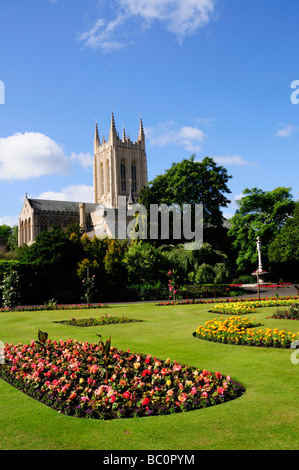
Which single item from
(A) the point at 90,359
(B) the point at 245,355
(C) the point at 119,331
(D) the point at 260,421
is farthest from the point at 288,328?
(D) the point at 260,421

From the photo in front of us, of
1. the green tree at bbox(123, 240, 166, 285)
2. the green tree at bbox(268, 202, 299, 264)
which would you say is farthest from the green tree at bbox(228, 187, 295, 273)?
the green tree at bbox(123, 240, 166, 285)

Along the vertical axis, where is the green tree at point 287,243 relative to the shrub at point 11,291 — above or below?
above

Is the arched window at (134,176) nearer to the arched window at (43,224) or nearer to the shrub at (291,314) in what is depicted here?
the arched window at (43,224)

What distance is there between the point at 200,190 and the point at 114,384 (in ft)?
125

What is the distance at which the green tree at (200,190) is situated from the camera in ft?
143

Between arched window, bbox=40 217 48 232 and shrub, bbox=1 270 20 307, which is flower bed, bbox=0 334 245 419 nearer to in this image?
shrub, bbox=1 270 20 307

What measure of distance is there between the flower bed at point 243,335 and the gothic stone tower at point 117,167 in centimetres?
10173

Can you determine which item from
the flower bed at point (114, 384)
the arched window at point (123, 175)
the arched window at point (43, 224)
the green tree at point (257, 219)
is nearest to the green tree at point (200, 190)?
the green tree at point (257, 219)

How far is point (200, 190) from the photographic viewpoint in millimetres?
43781

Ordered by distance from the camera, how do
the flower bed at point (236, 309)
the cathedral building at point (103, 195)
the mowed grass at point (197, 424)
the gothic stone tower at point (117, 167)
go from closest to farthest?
the mowed grass at point (197, 424)
the flower bed at point (236, 309)
the cathedral building at point (103, 195)
the gothic stone tower at point (117, 167)

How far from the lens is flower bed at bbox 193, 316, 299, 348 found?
33.8 ft

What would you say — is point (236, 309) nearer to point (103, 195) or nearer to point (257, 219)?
point (257, 219)
